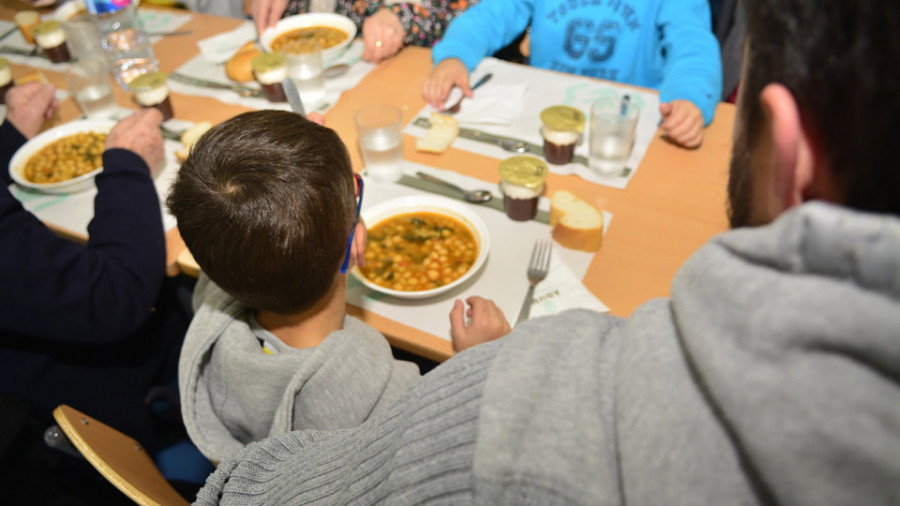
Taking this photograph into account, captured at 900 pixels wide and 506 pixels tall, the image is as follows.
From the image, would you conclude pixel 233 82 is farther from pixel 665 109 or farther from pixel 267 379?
pixel 665 109

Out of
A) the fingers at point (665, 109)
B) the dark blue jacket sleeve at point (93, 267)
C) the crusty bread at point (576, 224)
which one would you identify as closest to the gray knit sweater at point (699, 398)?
the crusty bread at point (576, 224)

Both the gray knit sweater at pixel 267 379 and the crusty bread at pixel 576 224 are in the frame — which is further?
the crusty bread at pixel 576 224

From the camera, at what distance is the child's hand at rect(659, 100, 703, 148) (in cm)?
161

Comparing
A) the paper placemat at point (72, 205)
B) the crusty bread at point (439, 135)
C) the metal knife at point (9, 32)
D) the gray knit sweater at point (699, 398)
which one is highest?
the gray knit sweater at point (699, 398)

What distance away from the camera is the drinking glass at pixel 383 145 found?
1584mm

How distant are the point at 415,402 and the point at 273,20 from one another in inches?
86.7

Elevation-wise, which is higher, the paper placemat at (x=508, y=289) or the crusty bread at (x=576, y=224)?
the crusty bread at (x=576, y=224)

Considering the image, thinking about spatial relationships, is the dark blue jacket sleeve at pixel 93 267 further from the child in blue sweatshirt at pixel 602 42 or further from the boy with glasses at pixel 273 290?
the child in blue sweatshirt at pixel 602 42

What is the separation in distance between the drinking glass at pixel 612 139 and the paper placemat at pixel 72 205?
120 centimetres

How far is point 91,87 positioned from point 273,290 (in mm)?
1473

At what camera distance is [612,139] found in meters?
1.54

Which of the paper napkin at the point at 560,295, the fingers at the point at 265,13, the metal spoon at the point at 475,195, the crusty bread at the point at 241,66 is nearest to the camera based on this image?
the paper napkin at the point at 560,295

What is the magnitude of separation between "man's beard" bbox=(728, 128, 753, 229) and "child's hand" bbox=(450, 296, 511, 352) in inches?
23.8

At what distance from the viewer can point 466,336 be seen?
112cm
